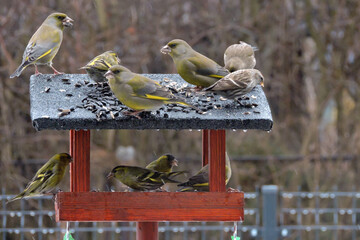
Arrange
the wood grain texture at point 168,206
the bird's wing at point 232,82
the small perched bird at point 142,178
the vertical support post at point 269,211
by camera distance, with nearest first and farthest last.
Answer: the bird's wing at point 232,82
the wood grain texture at point 168,206
the small perched bird at point 142,178
the vertical support post at point 269,211

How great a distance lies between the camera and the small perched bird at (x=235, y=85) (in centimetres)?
442

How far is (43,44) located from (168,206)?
1671 millimetres

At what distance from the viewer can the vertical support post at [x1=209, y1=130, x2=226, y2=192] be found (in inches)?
180

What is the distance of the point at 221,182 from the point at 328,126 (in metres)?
6.04

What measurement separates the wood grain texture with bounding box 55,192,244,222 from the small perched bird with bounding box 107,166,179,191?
0.43 feet

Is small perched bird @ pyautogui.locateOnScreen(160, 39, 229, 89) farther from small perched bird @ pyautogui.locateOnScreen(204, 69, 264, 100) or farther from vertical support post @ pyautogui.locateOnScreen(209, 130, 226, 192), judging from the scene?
vertical support post @ pyautogui.locateOnScreen(209, 130, 226, 192)

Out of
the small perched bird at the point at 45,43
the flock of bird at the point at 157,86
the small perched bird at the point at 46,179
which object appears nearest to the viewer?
the flock of bird at the point at 157,86

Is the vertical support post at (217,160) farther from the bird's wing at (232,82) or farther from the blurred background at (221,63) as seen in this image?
the blurred background at (221,63)

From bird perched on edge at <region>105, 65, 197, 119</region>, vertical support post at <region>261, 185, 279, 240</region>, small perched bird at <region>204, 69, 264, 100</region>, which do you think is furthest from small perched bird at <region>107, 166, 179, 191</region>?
vertical support post at <region>261, 185, 279, 240</region>

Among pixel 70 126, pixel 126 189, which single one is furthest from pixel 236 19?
pixel 70 126

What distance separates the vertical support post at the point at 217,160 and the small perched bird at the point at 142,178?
0.89 ft

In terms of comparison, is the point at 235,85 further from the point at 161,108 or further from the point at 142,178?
the point at 142,178

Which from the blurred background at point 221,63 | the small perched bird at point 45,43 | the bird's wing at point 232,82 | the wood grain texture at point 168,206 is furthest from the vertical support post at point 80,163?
the blurred background at point 221,63

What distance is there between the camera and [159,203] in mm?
4547
